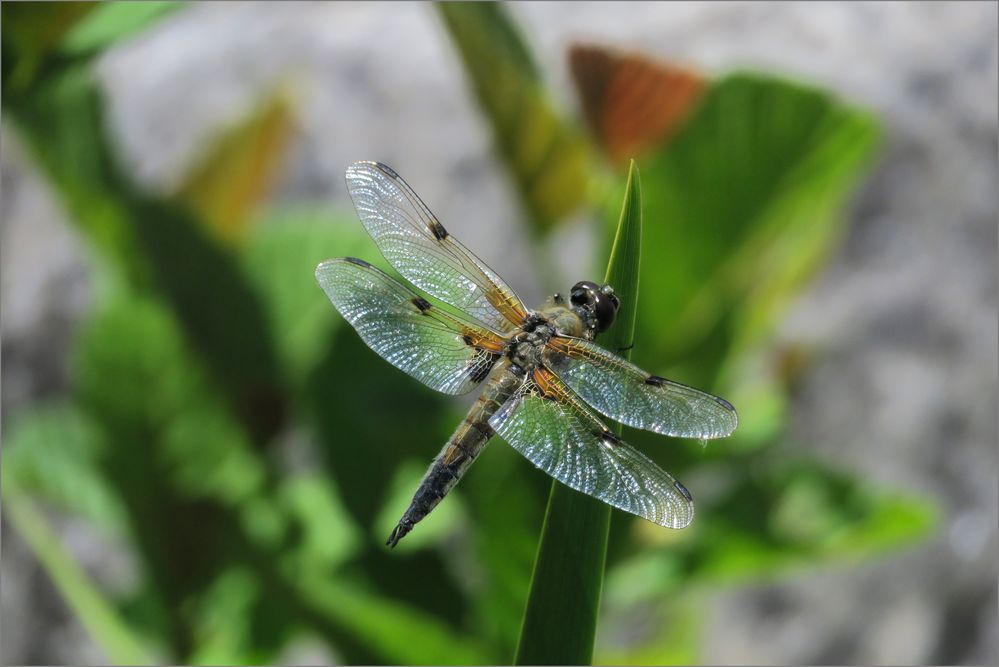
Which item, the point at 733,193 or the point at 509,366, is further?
the point at 733,193

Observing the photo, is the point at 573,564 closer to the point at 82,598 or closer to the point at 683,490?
the point at 683,490

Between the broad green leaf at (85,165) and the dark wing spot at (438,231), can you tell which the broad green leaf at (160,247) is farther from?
the dark wing spot at (438,231)

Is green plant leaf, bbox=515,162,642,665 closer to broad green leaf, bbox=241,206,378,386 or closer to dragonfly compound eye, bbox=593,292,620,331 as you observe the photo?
dragonfly compound eye, bbox=593,292,620,331

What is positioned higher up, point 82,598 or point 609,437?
point 609,437

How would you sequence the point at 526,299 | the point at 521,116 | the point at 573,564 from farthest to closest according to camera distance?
1. the point at 526,299
2. the point at 521,116
3. the point at 573,564

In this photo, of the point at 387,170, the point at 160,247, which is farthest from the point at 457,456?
the point at 160,247

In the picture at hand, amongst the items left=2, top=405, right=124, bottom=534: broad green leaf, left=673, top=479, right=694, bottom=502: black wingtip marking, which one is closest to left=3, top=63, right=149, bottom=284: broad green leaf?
left=2, top=405, right=124, bottom=534: broad green leaf

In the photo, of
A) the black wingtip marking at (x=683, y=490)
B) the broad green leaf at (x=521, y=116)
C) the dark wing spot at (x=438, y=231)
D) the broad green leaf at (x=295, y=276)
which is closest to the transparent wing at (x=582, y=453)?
the black wingtip marking at (x=683, y=490)
